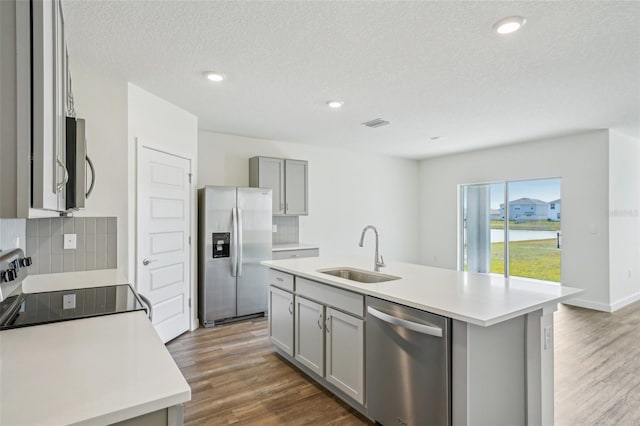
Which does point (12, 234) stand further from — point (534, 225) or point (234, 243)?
point (534, 225)

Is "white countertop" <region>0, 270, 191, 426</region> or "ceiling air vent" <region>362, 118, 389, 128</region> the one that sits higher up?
"ceiling air vent" <region>362, 118, 389, 128</region>

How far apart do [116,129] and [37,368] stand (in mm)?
2395

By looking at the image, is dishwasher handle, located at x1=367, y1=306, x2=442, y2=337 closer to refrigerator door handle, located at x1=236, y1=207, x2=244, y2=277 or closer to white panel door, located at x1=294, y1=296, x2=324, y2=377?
white panel door, located at x1=294, y1=296, x2=324, y2=377

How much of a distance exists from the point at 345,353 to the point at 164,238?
88.1 inches

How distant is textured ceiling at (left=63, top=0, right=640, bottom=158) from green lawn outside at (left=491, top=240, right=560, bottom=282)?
2142 millimetres

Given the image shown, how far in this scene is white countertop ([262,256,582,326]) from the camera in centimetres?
168

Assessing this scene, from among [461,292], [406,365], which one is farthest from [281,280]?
[461,292]

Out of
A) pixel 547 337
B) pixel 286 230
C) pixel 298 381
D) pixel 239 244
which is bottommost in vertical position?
pixel 298 381

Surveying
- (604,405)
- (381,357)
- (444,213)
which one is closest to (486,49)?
(381,357)

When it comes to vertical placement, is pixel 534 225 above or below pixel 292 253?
above

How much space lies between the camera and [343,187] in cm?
634

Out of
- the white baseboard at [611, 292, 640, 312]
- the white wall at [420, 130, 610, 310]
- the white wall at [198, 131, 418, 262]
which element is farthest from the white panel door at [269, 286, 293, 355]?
the white baseboard at [611, 292, 640, 312]

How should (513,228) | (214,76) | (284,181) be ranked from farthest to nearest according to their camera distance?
(513,228)
(284,181)
(214,76)

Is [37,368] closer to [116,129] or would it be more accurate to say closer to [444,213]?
[116,129]
